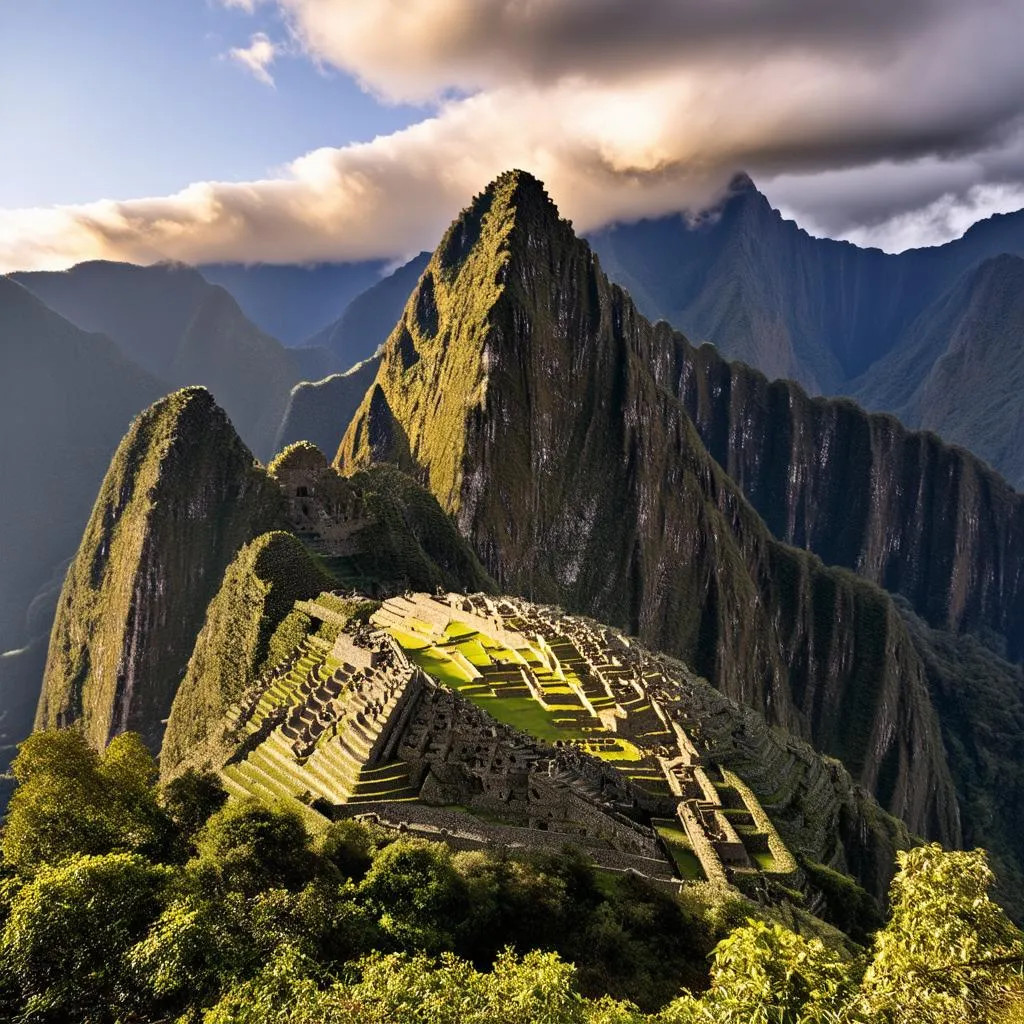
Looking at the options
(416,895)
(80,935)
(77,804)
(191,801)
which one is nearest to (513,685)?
(191,801)

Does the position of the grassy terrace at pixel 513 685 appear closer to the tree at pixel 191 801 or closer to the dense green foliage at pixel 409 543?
the tree at pixel 191 801

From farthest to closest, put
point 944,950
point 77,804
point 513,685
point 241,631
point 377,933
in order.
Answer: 1. point 241,631
2. point 513,685
3. point 77,804
4. point 377,933
5. point 944,950

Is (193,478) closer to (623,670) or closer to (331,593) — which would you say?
(331,593)

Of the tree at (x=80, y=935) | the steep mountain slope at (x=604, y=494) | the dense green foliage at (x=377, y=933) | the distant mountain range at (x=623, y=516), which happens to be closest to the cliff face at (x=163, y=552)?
the steep mountain slope at (x=604, y=494)

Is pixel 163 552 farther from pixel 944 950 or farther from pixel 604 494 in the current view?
pixel 944 950

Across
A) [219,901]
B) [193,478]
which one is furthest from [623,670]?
[193,478]

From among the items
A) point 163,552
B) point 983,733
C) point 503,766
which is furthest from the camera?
point 983,733
